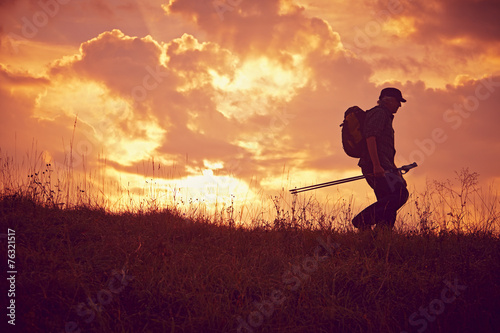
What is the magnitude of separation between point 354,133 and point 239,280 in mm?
3550

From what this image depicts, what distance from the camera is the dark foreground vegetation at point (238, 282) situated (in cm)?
367

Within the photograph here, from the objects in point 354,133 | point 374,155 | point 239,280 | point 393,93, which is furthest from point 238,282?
point 393,93

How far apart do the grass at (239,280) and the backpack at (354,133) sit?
4.74ft

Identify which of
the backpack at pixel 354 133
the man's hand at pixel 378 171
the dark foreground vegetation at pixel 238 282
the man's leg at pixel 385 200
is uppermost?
the backpack at pixel 354 133

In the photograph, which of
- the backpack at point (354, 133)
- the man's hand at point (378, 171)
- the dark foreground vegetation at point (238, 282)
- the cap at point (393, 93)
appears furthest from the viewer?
the cap at point (393, 93)

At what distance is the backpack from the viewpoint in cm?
658

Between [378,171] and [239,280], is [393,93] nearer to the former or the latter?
[378,171]

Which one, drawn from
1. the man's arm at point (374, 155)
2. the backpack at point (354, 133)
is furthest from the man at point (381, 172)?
the backpack at point (354, 133)

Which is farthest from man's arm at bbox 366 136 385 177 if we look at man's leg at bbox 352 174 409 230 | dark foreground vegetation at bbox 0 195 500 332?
dark foreground vegetation at bbox 0 195 500 332

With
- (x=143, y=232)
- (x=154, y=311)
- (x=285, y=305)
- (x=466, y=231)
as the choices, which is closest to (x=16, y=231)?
(x=143, y=232)

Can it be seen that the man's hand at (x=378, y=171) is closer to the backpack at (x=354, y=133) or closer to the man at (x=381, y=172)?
the man at (x=381, y=172)

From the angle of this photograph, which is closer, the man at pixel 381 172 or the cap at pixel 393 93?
the man at pixel 381 172

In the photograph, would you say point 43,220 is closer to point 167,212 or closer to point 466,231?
point 167,212

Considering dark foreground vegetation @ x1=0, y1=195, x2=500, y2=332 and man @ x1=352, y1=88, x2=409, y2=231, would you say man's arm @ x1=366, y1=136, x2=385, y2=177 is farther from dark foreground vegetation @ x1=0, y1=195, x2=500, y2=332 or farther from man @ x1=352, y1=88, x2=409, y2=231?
dark foreground vegetation @ x1=0, y1=195, x2=500, y2=332
